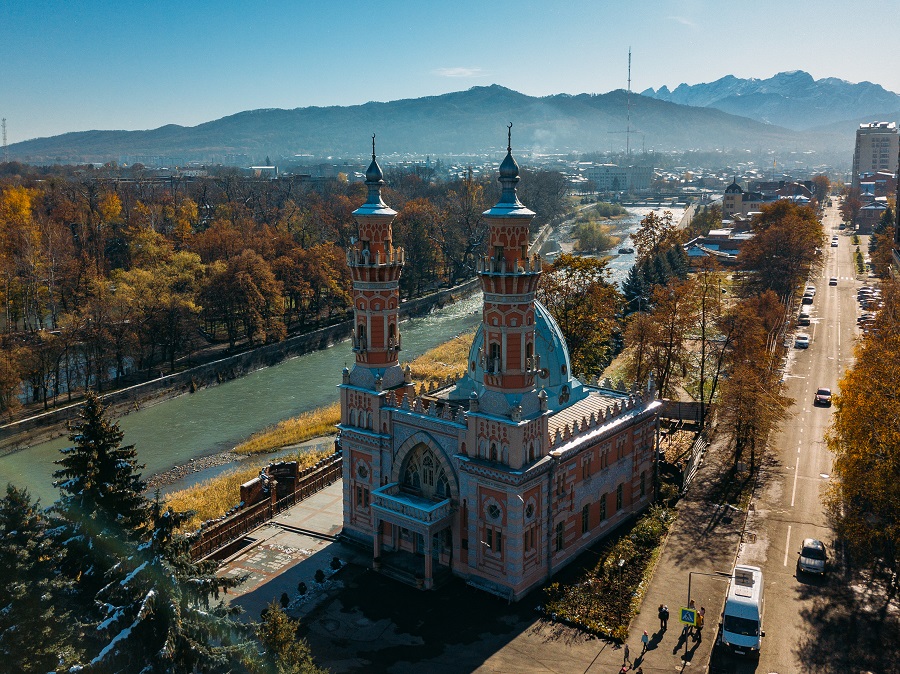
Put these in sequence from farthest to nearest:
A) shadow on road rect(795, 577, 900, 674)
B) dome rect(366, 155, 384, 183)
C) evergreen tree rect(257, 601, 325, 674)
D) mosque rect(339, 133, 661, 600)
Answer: dome rect(366, 155, 384, 183) → mosque rect(339, 133, 661, 600) → shadow on road rect(795, 577, 900, 674) → evergreen tree rect(257, 601, 325, 674)

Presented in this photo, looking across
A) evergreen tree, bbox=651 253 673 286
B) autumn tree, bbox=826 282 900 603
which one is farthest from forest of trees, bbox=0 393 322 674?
evergreen tree, bbox=651 253 673 286

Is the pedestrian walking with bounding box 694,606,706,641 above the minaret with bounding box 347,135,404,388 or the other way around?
the other way around

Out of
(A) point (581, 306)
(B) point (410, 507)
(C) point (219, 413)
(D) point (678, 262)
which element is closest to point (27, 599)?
(B) point (410, 507)

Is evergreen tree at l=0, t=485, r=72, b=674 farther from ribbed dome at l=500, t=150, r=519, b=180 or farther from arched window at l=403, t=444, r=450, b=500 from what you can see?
ribbed dome at l=500, t=150, r=519, b=180

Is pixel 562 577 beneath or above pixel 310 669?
beneath

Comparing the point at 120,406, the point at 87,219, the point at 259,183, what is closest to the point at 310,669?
the point at 120,406

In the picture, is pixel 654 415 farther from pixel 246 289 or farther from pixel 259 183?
pixel 259 183

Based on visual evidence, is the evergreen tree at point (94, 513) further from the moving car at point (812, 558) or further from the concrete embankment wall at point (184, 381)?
the concrete embankment wall at point (184, 381)
